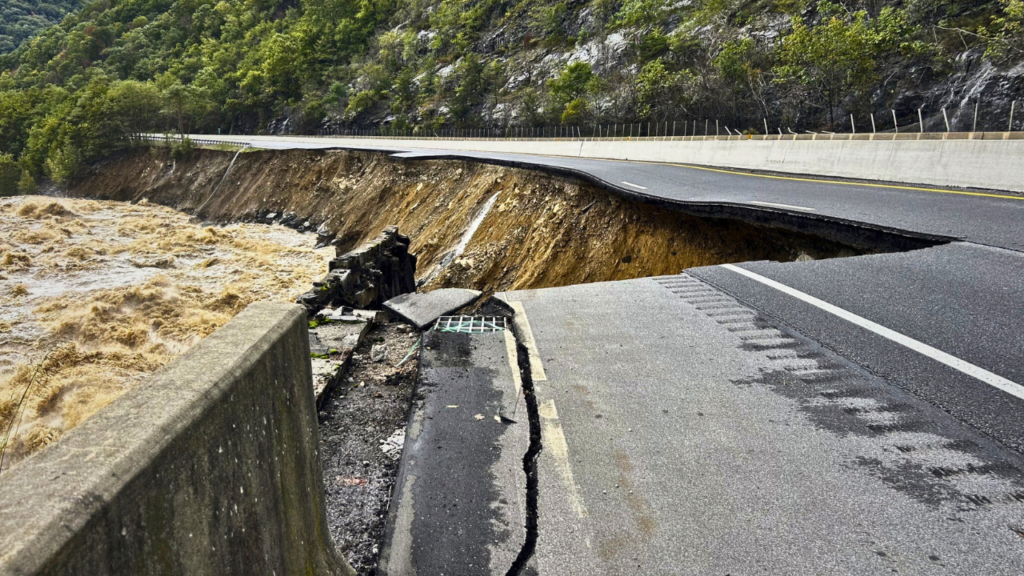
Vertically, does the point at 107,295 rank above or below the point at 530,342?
below

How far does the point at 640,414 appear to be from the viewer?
3879 millimetres

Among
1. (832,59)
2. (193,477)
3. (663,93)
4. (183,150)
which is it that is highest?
(832,59)

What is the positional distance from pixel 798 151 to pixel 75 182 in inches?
2892

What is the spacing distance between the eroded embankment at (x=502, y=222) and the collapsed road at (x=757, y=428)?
137 inches

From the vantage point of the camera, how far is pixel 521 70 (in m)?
64.4

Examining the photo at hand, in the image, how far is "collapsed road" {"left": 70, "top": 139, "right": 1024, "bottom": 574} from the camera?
2.70 metres

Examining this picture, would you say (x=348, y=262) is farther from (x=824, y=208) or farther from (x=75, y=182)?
(x=75, y=182)

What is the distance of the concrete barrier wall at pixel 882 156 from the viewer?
11.2 metres

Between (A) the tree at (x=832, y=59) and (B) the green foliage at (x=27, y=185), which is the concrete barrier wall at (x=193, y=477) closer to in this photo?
(A) the tree at (x=832, y=59)

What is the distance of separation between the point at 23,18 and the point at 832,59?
247 metres

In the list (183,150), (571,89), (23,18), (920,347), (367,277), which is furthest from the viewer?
(23,18)

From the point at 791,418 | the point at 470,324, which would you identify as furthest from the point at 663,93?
the point at 791,418

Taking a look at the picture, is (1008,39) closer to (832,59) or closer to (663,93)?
(832,59)

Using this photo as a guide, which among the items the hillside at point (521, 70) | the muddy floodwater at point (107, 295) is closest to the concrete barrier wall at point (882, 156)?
the hillside at point (521, 70)
